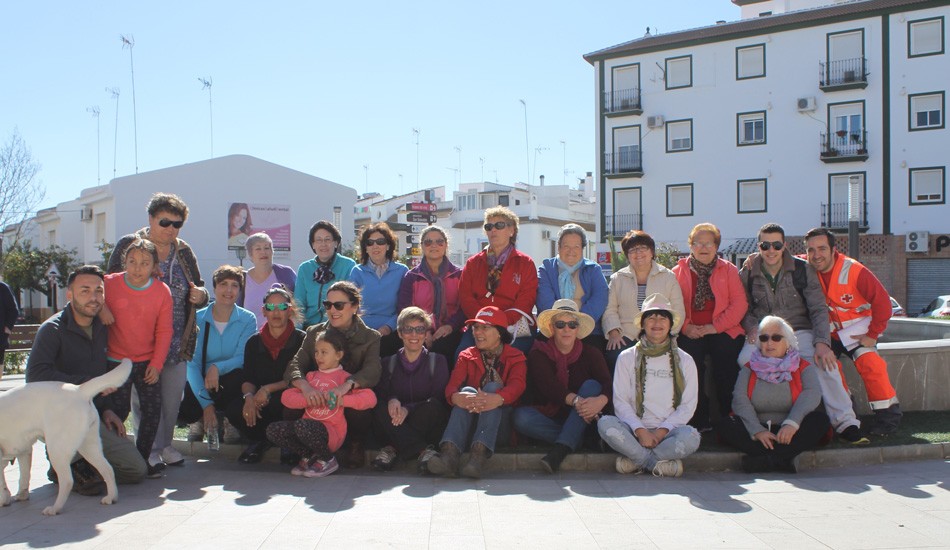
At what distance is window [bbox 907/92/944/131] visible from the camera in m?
35.9

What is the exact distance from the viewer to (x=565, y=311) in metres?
7.31

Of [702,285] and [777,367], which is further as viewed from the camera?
[702,285]

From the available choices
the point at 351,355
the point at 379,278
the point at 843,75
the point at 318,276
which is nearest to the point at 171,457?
the point at 351,355

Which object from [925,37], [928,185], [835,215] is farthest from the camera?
[835,215]

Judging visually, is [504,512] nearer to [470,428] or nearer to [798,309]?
[470,428]

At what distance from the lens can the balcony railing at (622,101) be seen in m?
42.7

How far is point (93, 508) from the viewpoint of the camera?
5.73 m

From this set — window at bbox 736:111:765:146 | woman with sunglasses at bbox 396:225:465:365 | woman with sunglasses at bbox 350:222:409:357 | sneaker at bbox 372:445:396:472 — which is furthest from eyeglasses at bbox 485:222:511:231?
window at bbox 736:111:765:146

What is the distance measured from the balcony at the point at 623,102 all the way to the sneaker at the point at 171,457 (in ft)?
126

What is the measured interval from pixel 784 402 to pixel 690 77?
37122 millimetres

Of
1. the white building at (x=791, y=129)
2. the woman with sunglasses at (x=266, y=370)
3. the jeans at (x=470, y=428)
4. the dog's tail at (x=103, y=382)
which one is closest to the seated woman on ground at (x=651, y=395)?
the jeans at (x=470, y=428)

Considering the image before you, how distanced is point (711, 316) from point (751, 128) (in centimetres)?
3499

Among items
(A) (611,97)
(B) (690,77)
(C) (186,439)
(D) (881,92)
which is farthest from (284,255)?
(C) (186,439)

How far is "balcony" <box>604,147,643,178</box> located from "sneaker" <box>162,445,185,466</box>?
3757 centimetres
